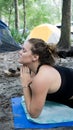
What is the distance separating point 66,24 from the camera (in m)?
7.66

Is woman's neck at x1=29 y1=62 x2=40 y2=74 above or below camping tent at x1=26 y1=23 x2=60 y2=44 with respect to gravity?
below

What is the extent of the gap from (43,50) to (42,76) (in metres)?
0.24

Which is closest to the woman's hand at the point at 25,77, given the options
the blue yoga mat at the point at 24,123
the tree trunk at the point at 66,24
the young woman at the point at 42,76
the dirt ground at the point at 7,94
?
the young woman at the point at 42,76

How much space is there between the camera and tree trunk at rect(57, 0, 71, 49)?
746 centimetres

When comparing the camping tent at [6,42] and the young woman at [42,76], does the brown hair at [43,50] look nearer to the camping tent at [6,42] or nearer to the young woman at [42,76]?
the young woman at [42,76]

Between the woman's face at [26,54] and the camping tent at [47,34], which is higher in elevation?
the camping tent at [47,34]

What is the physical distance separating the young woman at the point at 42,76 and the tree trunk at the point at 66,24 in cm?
517

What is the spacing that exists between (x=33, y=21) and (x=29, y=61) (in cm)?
1973

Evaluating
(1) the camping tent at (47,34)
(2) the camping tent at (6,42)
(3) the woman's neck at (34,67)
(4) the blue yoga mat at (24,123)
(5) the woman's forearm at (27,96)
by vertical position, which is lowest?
(2) the camping tent at (6,42)

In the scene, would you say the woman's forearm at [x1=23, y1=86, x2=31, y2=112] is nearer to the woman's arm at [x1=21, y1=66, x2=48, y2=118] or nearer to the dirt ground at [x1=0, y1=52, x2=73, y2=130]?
the woman's arm at [x1=21, y1=66, x2=48, y2=118]

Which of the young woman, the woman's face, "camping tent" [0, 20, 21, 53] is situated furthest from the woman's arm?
"camping tent" [0, 20, 21, 53]

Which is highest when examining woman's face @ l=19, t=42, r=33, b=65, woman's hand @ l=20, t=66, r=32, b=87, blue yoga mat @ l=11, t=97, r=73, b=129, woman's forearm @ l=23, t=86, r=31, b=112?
woman's face @ l=19, t=42, r=33, b=65

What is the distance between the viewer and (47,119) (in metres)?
2.75

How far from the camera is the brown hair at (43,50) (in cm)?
239
